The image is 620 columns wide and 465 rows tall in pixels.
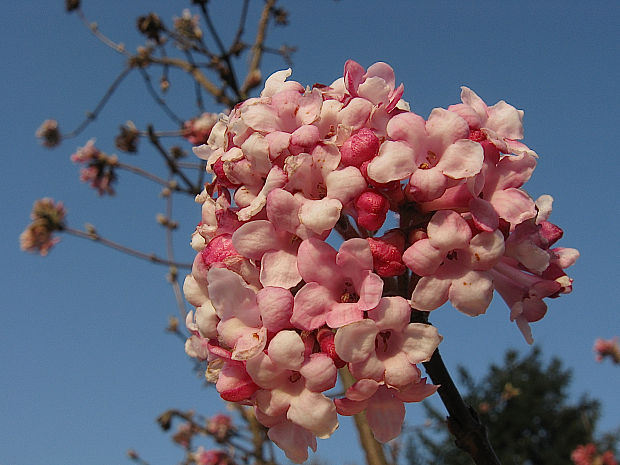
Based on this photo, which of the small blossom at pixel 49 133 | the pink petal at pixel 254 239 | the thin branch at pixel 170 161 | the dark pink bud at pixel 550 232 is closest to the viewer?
the pink petal at pixel 254 239

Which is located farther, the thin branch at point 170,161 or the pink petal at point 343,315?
the thin branch at point 170,161

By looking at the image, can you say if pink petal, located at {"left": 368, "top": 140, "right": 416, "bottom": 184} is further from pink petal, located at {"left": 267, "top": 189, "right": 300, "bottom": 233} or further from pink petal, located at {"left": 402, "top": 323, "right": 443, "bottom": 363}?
pink petal, located at {"left": 402, "top": 323, "right": 443, "bottom": 363}

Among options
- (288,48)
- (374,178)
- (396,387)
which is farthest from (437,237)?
(288,48)

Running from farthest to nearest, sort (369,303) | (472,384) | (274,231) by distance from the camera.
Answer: (472,384) → (274,231) → (369,303)

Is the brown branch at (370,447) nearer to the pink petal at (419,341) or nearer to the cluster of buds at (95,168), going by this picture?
the pink petal at (419,341)

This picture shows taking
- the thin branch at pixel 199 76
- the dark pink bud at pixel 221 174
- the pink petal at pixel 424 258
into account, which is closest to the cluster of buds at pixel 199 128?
the thin branch at pixel 199 76

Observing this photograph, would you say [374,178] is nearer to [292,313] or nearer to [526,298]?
[292,313]

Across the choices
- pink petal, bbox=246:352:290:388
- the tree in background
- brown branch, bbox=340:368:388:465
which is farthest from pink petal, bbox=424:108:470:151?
brown branch, bbox=340:368:388:465
